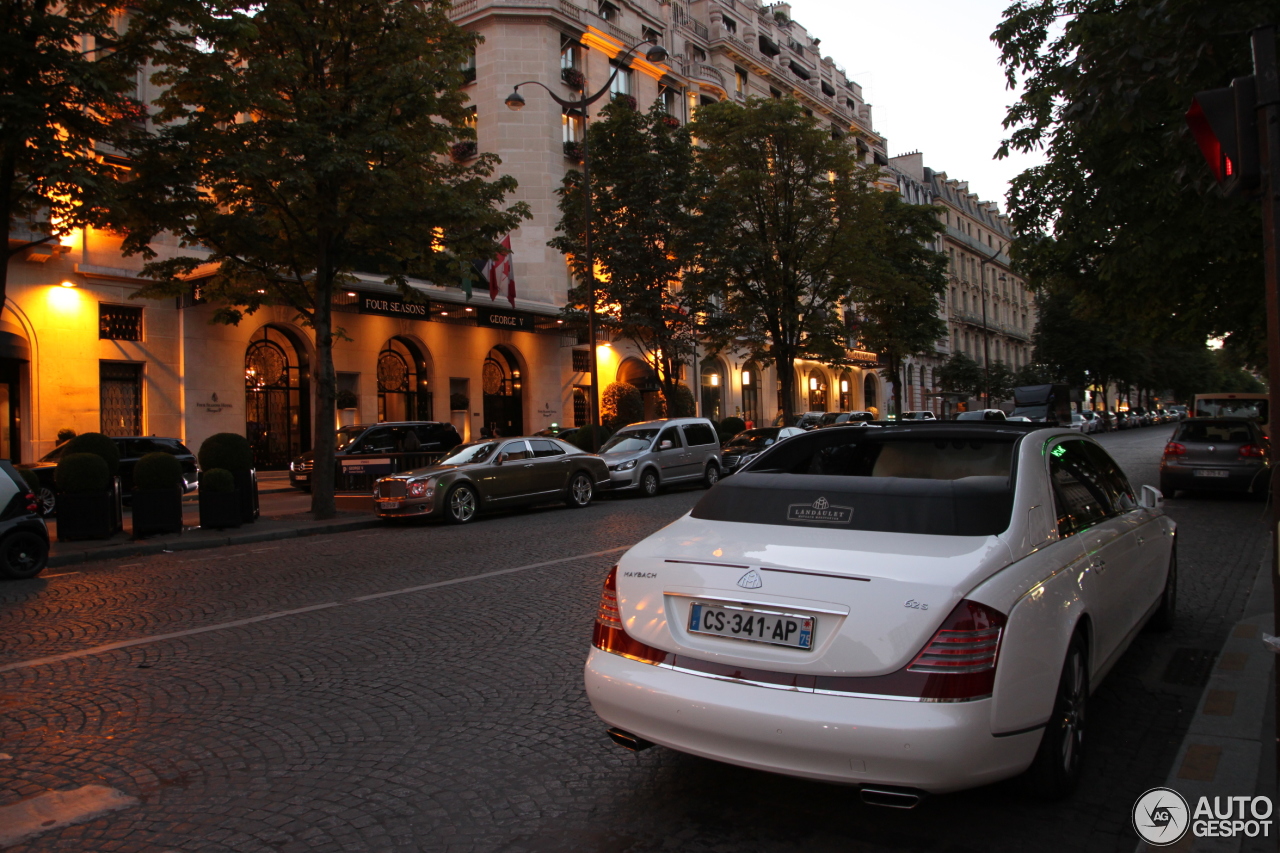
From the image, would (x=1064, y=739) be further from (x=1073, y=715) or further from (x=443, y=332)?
(x=443, y=332)

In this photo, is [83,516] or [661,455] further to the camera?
[661,455]

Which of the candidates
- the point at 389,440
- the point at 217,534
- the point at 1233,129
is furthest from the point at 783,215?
the point at 1233,129

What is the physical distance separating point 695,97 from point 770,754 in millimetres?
43919

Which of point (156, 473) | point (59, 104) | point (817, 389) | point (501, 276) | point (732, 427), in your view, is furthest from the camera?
point (817, 389)

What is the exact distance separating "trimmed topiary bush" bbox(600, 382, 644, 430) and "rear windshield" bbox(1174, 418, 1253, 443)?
854 inches

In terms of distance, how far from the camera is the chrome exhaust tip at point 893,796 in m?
2.70

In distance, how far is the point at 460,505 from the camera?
15062 mm

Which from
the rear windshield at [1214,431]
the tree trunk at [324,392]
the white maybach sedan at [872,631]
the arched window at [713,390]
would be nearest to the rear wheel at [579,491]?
Result: the tree trunk at [324,392]

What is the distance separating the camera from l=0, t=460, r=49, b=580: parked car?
32.1ft

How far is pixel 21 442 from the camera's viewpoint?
69.0ft

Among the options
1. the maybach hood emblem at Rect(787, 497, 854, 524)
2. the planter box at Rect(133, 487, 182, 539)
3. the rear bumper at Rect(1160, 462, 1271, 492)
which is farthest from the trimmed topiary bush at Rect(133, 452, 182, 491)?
the rear bumper at Rect(1160, 462, 1271, 492)

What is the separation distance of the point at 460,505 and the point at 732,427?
71.4 feet

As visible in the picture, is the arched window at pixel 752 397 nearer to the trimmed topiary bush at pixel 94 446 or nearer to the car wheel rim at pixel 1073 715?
the trimmed topiary bush at pixel 94 446

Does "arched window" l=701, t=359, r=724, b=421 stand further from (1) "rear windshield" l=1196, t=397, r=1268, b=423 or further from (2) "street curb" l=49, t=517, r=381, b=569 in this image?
(2) "street curb" l=49, t=517, r=381, b=569
